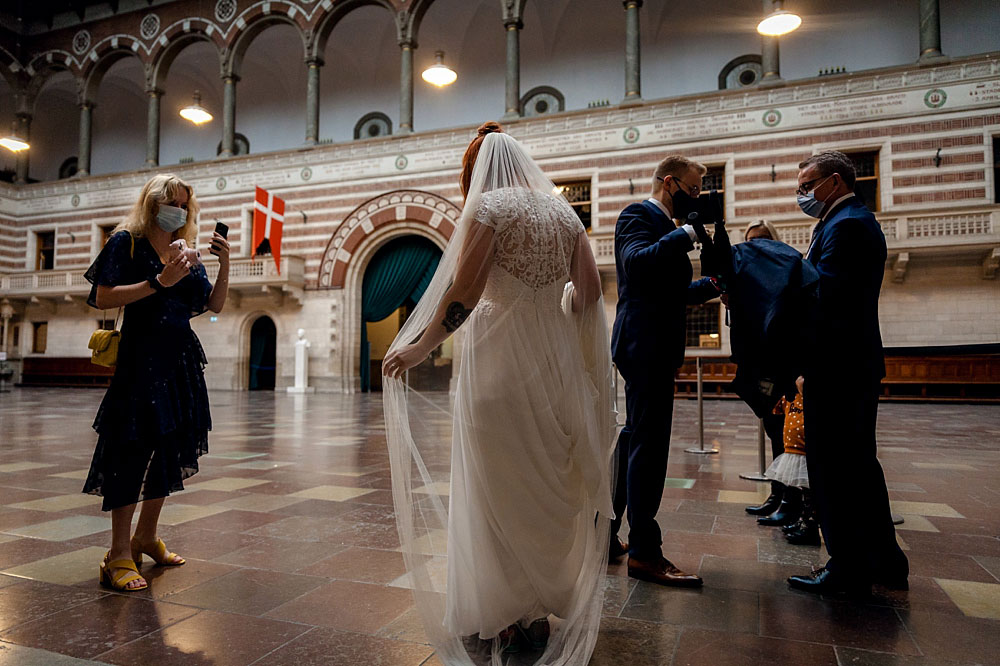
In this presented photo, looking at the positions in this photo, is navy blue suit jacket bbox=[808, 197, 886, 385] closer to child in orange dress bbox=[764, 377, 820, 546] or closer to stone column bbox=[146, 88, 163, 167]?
child in orange dress bbox=[764, 377, 820, 546]

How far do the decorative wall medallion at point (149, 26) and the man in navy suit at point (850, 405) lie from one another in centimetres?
2397

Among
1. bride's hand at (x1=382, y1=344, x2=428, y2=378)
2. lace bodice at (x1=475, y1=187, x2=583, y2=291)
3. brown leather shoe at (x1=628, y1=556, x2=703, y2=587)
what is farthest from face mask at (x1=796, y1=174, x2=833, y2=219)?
bride's hand at (x1=382, y1=344, x2=428, y2=378)

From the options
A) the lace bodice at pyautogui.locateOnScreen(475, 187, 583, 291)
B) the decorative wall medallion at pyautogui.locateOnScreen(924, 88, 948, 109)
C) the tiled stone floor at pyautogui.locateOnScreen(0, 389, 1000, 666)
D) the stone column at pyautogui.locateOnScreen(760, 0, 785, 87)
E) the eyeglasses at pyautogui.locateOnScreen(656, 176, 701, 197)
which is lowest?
the tiled stone floor at pyautogui.locateOnScreen(0, 389, 1000, 666)

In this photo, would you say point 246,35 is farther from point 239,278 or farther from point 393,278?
point 393,278

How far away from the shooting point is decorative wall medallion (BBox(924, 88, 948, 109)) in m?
13.4

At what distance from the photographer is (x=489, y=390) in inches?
77.5

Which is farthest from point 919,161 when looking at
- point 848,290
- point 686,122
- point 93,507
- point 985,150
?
point 93,507

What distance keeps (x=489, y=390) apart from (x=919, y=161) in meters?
15.3

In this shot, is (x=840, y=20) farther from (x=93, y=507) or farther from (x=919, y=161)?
(x=93, y=507)

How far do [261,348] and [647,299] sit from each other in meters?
18.9

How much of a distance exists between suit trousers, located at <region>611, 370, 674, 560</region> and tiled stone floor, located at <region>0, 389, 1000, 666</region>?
0.66 feet

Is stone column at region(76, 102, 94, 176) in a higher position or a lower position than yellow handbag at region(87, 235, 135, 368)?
higher

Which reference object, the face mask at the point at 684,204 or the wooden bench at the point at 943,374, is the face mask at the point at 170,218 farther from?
the wooden bench at the point at 943,374

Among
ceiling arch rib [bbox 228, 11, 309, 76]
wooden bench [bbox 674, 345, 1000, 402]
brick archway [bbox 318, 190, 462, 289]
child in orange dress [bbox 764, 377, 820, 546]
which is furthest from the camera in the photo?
ceiling arch rib [bbox 228, 11, 309, 76]
